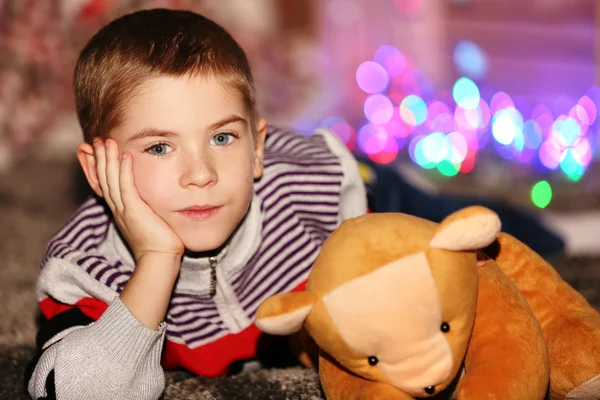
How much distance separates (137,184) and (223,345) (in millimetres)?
292

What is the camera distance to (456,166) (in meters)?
2.47

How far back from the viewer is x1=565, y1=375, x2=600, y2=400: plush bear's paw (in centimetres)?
75

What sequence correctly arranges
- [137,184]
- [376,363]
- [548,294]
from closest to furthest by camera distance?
[376,363], [548,294], [137,184]

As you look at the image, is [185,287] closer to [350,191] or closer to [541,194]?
[350,191]

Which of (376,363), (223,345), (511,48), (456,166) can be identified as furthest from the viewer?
(511,48)

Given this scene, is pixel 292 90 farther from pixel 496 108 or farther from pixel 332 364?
pixel 332 364

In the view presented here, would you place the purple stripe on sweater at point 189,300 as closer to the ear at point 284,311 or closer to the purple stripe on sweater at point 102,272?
the purple stripe on sweater at point 102,272

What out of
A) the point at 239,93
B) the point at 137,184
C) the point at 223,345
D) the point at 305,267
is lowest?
the point at 223,345

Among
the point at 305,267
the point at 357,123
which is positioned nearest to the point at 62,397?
the point at 305,267

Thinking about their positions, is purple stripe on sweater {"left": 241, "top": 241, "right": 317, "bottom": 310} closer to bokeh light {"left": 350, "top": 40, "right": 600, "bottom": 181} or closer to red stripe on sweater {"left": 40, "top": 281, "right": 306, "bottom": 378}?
red stripe on sweater {"left": 40, "top": 281, "right": 306, "bottom": 378}

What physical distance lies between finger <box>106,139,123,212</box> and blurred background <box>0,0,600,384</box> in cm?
73

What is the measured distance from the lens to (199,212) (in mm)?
947

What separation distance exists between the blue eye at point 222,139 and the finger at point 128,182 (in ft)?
0.36

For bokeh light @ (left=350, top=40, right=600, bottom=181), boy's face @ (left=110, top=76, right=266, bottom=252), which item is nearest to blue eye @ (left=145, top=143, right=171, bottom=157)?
boy's face @ (left=110, top=76, right=266, bottom=252)
